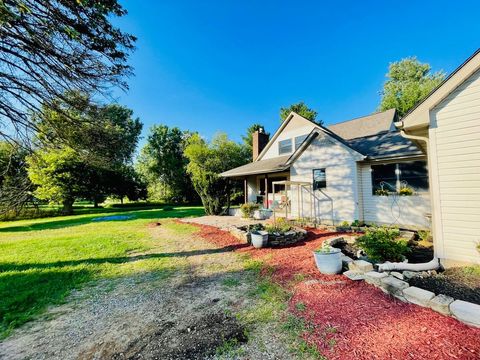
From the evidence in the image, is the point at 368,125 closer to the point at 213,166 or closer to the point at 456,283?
the point at 456,283

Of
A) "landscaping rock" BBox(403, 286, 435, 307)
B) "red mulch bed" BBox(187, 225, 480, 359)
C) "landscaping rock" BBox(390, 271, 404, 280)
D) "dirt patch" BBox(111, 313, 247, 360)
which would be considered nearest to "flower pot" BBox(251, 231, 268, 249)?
"red mulch bed" BBox(187, 225, 480, 359)

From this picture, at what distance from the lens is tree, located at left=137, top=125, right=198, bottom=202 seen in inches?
1421

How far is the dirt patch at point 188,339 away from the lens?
8.27 feet

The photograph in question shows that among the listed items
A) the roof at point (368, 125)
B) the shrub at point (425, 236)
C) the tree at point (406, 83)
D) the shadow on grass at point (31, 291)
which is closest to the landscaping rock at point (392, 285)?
the shrub at point (425, 236)

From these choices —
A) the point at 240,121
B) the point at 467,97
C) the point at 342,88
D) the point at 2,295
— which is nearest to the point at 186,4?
the point at 467,97

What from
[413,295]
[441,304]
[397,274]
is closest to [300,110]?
[397,274]

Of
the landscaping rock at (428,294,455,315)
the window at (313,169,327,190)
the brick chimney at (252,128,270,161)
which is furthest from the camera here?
the brick chimney at (252,128,270,161)

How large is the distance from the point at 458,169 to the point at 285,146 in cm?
1214

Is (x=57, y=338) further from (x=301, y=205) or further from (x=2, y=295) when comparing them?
(x=301, y=205)

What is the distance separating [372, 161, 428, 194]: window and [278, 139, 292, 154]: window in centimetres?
732

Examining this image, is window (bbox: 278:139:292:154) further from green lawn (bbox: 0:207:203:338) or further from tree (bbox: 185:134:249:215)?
green lawn (bbox: 0:207:203:338)

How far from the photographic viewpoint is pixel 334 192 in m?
10.1

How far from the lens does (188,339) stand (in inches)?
109

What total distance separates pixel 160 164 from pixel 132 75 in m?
32.7
